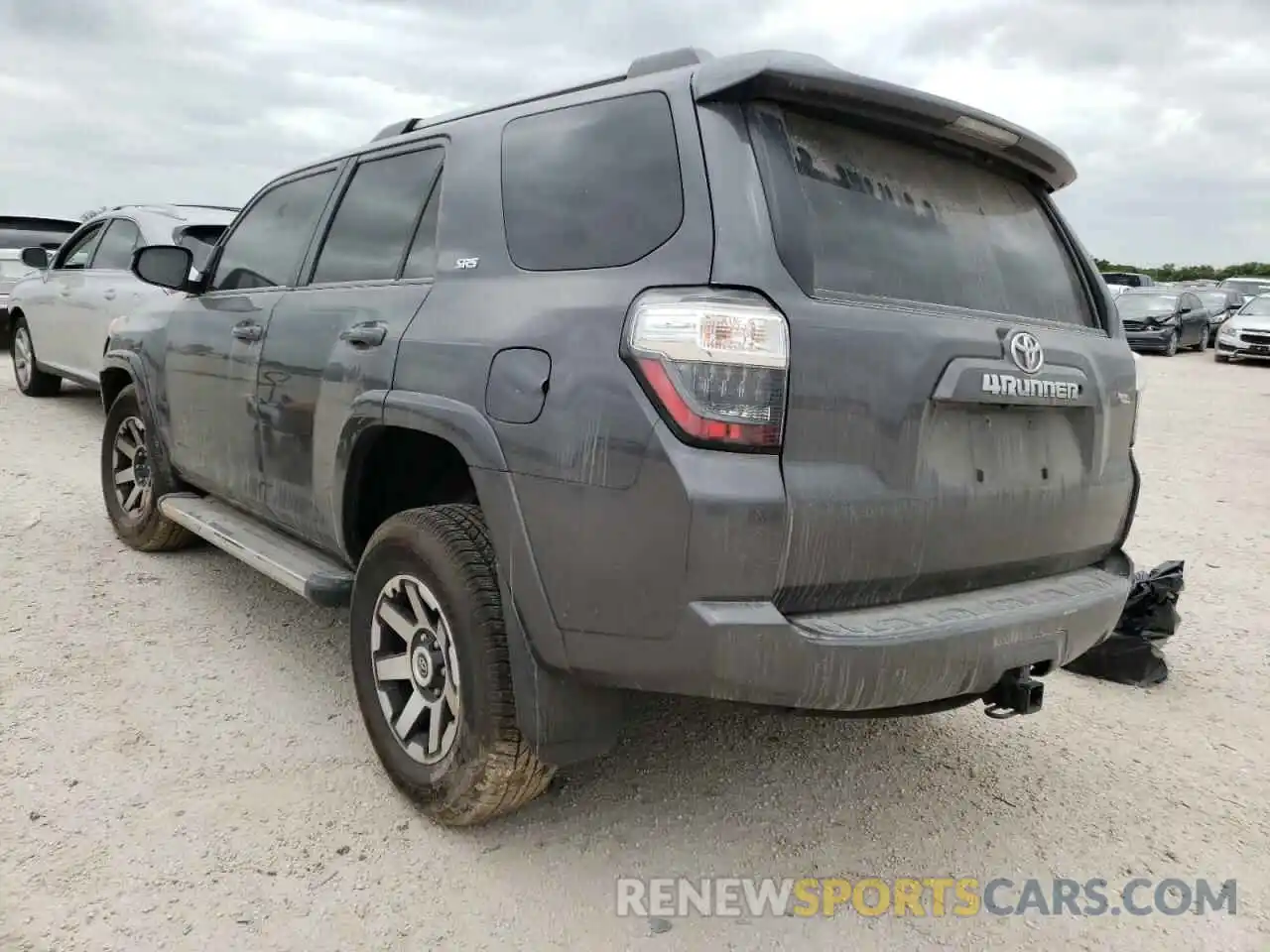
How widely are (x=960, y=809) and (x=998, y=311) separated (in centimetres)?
147

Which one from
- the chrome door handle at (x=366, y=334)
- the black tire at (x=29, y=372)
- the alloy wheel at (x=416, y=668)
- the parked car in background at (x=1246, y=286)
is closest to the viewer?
the alloy wheel at (x=416, y=668)

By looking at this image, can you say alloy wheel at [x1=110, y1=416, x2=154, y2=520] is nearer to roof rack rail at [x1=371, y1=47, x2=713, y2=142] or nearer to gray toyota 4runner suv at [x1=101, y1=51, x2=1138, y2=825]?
gray toyota 4runner suv at [x1=101, y1=51, x2=1138, y2=825]

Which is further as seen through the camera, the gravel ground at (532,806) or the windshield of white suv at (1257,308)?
the windshield of white suv at (1257,308)

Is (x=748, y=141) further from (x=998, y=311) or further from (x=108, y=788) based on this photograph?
(x=108, y=788)

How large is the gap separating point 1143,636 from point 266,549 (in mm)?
3411

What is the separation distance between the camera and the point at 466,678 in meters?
2.42

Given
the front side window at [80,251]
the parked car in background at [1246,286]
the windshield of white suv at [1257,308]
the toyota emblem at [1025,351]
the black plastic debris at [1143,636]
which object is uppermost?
the parked car in background at [1246,286]

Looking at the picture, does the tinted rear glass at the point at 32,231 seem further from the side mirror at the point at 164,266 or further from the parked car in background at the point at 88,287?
the side mirror at the point at 164,266

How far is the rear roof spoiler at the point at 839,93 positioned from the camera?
218 centimetres

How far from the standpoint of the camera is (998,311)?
2.59 m

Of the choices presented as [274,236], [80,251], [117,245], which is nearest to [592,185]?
[274,236]

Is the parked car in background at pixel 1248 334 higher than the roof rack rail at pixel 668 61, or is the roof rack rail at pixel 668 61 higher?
the roof rack rail at pixel 668 61

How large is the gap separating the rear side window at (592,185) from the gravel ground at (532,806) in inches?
61.3

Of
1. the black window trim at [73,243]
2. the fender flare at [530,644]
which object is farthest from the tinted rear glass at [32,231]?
the fender flare at [530,644]
